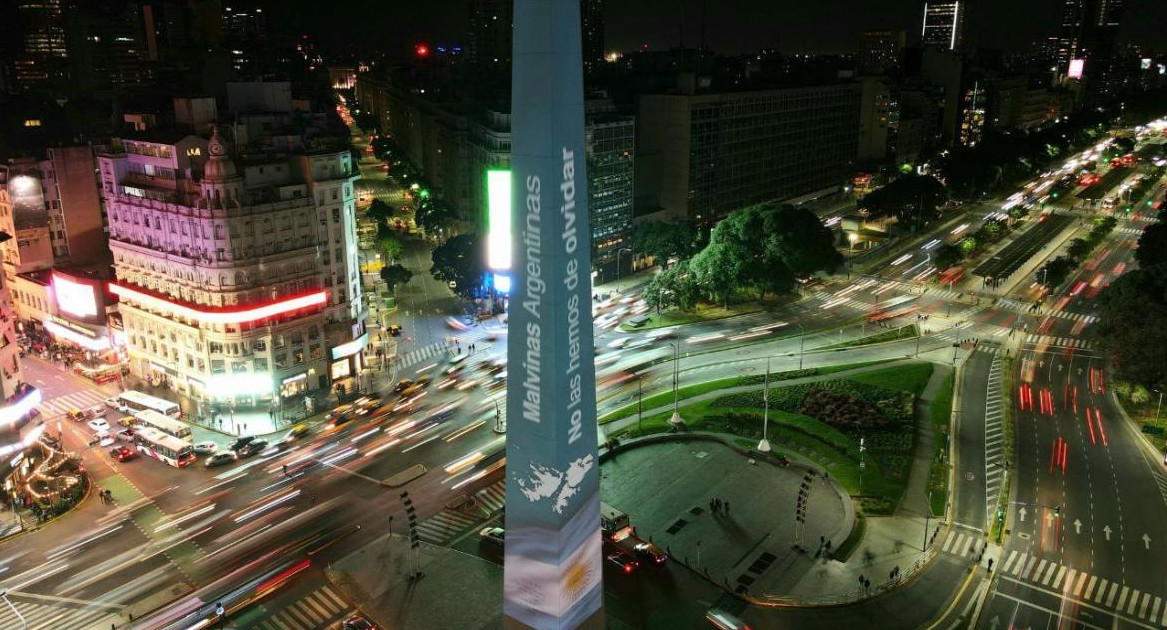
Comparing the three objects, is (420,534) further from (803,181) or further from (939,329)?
(803,181)

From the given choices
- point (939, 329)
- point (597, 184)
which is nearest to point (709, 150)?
point (597, 184)

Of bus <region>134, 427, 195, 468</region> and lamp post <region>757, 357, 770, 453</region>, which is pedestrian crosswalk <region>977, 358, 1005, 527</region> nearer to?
lamp post <region>757, 357, 770, 453</region>

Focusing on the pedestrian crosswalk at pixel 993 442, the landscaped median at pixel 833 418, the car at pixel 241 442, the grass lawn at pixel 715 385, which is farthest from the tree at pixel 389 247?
the pedestrian crosswalk at pixel 993 442

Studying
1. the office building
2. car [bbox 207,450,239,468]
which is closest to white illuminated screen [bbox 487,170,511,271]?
car [bbox 207,450,239,468]

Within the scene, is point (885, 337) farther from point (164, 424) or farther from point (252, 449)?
point (164, 424)

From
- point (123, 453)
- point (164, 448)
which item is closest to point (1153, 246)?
point (164, 448)

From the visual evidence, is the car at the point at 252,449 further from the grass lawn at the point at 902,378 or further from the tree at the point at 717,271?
the tree at the point at 717,271
